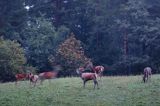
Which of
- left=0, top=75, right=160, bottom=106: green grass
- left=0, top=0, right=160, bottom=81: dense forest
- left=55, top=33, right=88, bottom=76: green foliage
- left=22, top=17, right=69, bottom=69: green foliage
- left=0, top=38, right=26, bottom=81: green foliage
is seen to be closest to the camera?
left=0, top=75, right=160, bottom=106: green grass

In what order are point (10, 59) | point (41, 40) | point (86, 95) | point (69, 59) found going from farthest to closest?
point (41, 40) → point (69, 59) → point (10, 59) → point (86, 95)

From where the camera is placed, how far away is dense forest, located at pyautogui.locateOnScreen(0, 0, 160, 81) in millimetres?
39250

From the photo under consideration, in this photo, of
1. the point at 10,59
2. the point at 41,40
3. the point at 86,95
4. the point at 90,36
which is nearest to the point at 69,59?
the point at 10,59

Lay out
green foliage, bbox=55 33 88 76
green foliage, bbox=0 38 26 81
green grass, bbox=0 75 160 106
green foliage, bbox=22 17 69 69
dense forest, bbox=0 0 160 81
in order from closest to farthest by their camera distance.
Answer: green grass, bbox=0 75 160 106, green foliage, bbox=0 38 26 81, green foliage, bbox=55 33 88 76, dense forest, bbox=0 0 160 81, green foliage, bbox=22 17 69 69

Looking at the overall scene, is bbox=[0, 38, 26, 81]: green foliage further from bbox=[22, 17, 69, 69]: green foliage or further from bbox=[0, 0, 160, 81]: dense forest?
bbox=[22, 17, 69, 69]: green foliage

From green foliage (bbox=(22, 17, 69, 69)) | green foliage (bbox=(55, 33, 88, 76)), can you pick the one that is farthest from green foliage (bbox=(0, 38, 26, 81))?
green foliage (bbox=(22, 17, 69, 69))

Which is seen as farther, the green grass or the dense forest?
the dense forest

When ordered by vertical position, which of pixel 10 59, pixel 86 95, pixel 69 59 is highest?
pixel 86 95

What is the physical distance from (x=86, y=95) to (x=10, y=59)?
1684 centimetres

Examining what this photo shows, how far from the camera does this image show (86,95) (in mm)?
19391

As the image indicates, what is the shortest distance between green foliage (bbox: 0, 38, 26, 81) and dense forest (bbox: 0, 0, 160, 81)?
6.4 inches

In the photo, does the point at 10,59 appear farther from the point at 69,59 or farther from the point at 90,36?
the point at 90,36

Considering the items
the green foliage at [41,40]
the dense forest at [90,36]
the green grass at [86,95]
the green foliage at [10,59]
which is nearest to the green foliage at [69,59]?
the dense forest at [90,36]

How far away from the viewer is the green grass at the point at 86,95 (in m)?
18.3
